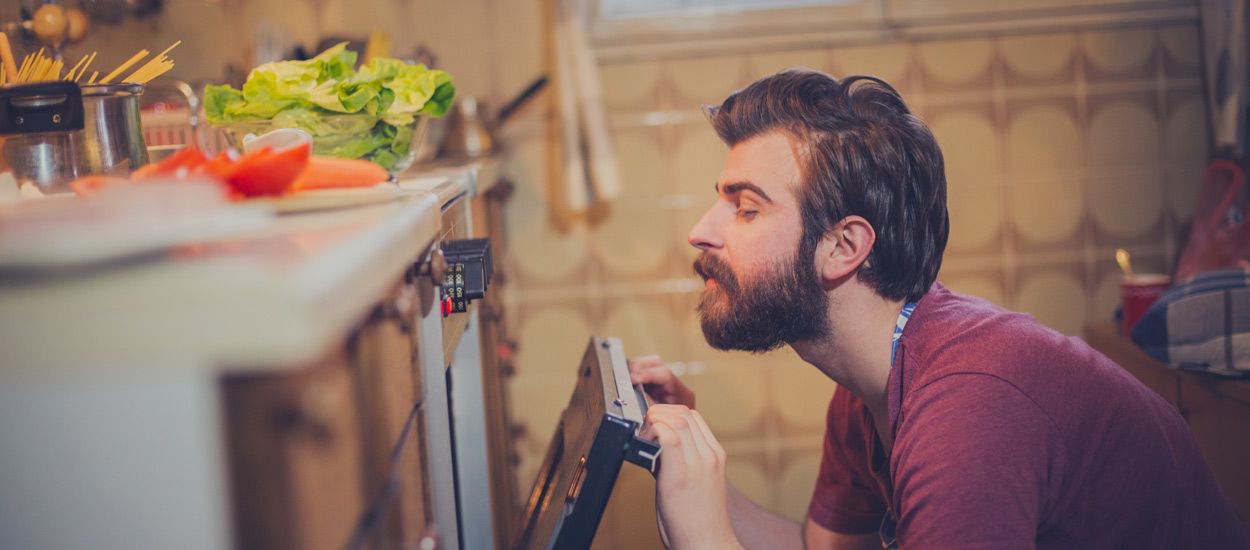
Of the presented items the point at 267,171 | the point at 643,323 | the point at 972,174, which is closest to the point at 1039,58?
the point at 972,174

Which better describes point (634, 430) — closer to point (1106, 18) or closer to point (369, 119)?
point (369, 119)

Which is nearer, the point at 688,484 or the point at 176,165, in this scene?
the point at 176,165

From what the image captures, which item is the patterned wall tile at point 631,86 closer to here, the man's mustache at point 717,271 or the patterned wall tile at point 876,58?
the patterned wall tile at point 876,58

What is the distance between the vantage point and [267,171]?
28.6 inches

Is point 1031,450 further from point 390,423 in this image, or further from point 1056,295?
point 1056,295

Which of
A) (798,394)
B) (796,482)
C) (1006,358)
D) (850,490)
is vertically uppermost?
(1006,358)

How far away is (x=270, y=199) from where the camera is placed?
2.45 ft

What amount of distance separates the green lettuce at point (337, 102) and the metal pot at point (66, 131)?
5.9 inches

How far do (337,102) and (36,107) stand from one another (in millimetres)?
318

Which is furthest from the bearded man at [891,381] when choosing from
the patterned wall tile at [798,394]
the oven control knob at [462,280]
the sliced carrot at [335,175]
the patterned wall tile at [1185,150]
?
the patterned wall tile at [1185,150]

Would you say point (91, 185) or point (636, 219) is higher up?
point (91, 185)

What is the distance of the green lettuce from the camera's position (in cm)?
122

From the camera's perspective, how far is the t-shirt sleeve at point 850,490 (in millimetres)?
1428

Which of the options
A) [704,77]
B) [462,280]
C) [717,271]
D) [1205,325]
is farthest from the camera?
[704,77]
